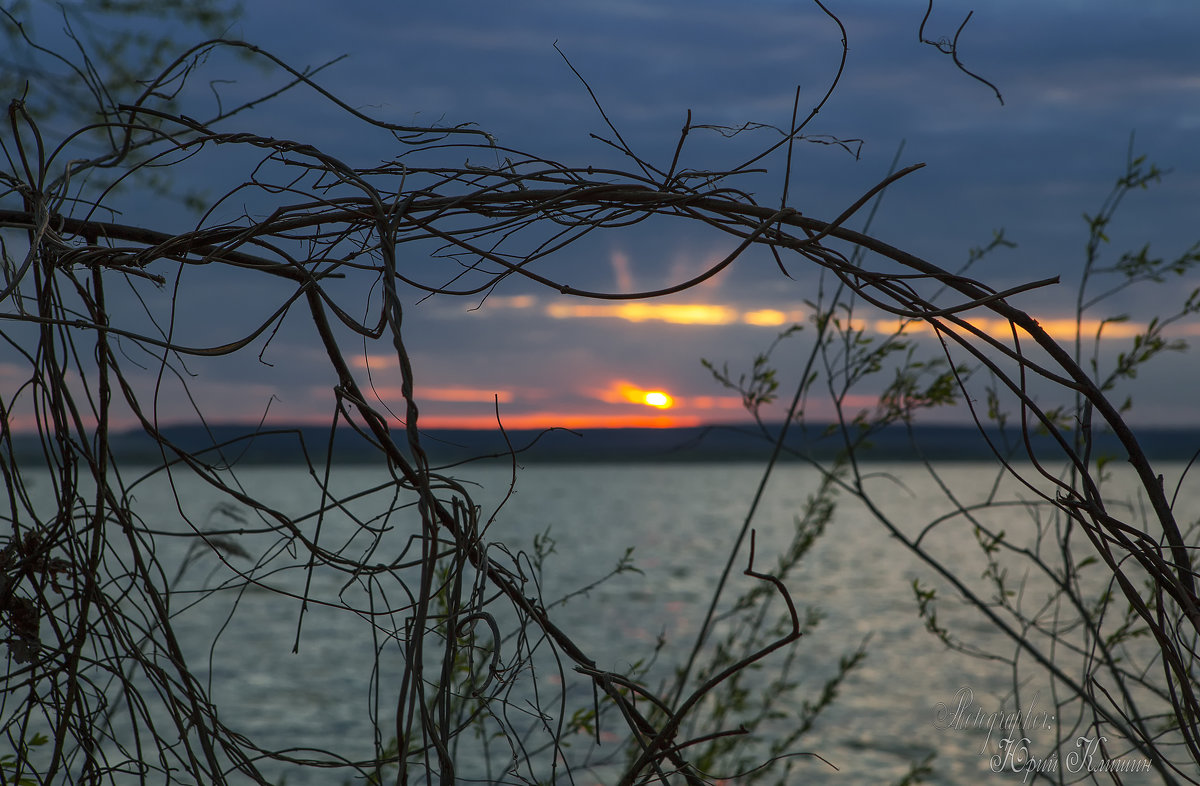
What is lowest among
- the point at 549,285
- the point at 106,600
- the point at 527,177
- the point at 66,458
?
the point at 106,600

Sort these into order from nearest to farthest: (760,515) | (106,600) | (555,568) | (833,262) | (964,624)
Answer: (833,262) → (106,600) → (964,624) → (555,568) → (760,515)

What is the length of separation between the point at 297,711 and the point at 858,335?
848cm

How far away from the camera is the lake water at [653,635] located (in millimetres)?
7859

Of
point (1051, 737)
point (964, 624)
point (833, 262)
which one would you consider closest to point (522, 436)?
point (833, 262)

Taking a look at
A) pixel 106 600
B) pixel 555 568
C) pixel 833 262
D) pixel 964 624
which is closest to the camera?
pixel 833 262

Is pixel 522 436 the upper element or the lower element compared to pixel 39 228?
lower

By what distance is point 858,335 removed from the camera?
242 cm

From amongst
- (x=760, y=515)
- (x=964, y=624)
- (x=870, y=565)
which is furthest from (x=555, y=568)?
(x=760, y=515)

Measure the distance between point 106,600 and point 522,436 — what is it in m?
0.57

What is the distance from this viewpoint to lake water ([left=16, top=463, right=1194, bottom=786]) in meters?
7.86

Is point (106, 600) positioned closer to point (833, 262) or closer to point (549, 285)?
point (549, 285)

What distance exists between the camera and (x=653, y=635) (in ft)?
37.7

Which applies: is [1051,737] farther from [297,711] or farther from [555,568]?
[555,568]

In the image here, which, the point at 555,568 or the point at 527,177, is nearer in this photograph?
the point at 527,177
